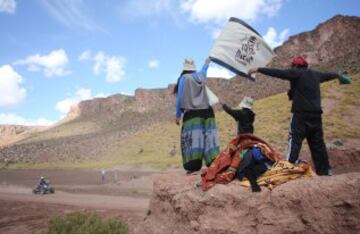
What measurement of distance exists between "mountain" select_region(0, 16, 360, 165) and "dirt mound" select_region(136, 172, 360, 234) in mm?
34939

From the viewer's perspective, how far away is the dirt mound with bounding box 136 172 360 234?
Answer: 18.0 feet

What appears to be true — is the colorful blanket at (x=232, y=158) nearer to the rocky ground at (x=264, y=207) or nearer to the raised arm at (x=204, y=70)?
the rocky ground at (x=264, y=207)

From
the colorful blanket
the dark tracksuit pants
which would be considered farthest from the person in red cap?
the colorful blanket

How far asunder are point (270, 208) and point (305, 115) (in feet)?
4.57

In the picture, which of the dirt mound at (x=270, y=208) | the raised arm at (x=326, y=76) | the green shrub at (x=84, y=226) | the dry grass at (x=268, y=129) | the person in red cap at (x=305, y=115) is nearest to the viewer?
the dirt mound at (x=270, y=208)

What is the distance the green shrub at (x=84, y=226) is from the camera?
32.8ft

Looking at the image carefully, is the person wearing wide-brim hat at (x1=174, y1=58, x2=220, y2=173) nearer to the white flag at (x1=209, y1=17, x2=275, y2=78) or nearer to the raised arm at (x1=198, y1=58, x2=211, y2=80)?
the raised arm at (x1=198, y1=58, x2=211, y2=80)

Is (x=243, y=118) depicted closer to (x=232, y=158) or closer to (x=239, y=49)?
(x=239, y=49)

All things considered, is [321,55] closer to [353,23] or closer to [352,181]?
[353,23]

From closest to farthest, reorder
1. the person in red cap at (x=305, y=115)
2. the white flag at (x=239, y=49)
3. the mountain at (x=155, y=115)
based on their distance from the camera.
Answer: the person in red cap at (x=305, y=115), the white flag at (x=239, y=49), the mountain at (x=155, y=115)

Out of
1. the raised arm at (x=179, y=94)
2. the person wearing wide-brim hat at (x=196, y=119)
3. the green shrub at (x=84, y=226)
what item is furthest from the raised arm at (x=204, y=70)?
the green shrub at (x=84, y=226)

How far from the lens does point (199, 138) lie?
305 inches

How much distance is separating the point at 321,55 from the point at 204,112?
75.2 m

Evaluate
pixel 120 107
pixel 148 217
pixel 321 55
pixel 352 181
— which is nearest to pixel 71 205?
pixel 148 217
